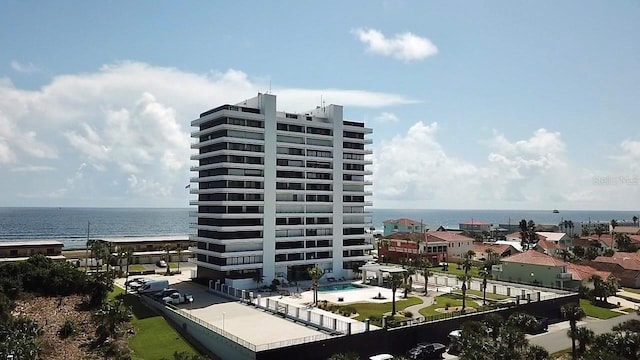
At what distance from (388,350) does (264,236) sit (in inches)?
1341

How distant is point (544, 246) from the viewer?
404 feet

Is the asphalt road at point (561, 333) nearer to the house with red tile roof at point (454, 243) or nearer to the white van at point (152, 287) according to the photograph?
the house with red tile roof at point (454, 243)

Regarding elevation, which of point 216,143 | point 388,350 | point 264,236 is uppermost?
point 216,143

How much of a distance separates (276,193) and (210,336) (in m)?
34.7

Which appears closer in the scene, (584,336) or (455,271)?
(584,336)

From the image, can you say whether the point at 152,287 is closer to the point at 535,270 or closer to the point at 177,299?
the point at 177,299

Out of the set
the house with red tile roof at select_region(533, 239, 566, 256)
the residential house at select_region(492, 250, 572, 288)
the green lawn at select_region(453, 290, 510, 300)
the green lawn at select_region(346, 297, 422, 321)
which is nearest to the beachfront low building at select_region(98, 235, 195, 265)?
the green lawn at select_region(346, 297, 422, 321)

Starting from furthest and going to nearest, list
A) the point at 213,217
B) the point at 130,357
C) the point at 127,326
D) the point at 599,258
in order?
the point at 599,258
the point at 213,217
the point at 127,326
the point at 130,357

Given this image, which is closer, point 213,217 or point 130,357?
point 130,357

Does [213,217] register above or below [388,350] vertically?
above

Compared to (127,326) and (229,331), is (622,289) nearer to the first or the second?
(229,331)

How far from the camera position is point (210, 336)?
5116 centimetres

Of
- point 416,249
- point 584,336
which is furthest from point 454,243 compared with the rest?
point 584,336

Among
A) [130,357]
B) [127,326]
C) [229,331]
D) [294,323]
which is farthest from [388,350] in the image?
[127,326]
